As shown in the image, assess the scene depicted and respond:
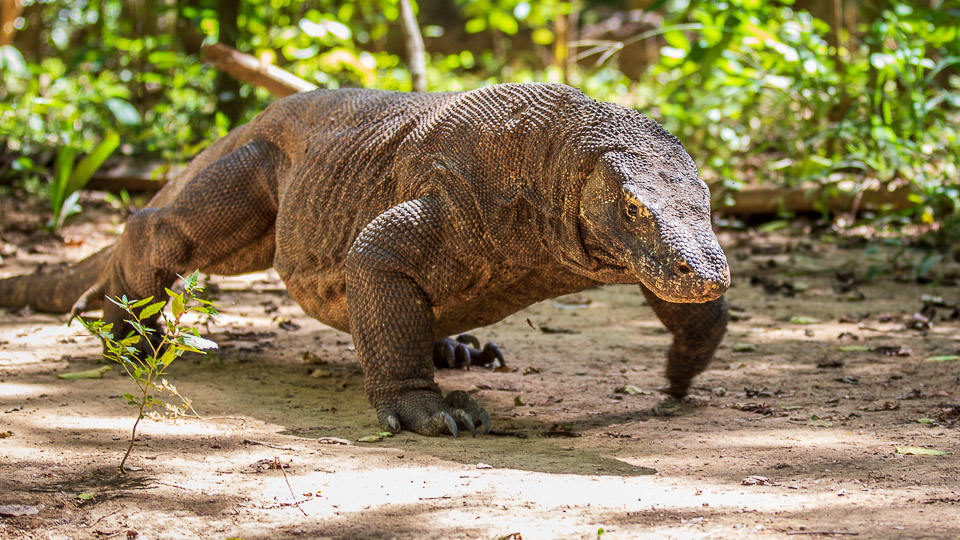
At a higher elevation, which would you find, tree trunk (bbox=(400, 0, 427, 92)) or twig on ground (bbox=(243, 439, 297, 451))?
tree trunk (bbox=(400, 0, 427, 92))

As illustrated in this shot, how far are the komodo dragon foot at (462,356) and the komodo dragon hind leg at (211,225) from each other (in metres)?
0.98

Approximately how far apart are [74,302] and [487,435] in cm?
310

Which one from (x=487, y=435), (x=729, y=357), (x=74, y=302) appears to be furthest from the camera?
(x=74, y=302)

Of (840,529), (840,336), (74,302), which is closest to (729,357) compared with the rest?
(840,336)

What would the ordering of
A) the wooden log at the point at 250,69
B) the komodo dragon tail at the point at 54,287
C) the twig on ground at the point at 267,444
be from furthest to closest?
the wooden log at the point at 250,69
the komodo dragon tail at the point at 54,287
the twig on ground at the point at 267,444

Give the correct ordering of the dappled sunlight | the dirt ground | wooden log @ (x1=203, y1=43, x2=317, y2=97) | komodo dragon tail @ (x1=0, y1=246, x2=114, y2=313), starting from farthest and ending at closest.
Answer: wooden log @ (x1=203, y1=43, x2=317, y2=97) < komodo dragon tail @ (x1=0, y1=246, x2=114, y2=313) < the dappled sunlight < the dirt ground

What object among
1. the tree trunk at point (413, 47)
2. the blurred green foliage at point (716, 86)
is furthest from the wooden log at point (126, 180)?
the tree trunk at point (413, 47)

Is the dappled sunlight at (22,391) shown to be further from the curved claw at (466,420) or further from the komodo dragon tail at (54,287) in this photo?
the curved claw at (466,420)

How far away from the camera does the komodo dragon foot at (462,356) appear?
4828 millimetres

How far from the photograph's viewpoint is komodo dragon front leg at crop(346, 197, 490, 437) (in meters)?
3.55

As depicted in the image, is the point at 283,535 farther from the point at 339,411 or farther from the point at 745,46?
the point at 745,46

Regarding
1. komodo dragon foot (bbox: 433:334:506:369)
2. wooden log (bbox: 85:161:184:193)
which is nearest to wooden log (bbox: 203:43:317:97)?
wooden log (bbox: 85:161:184:193)

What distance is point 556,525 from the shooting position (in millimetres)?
2400

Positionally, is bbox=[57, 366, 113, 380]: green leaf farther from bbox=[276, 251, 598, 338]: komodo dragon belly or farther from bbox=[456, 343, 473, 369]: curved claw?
bbox=[456, 343, 473, 369]: curved claw
